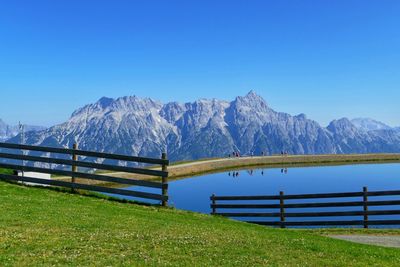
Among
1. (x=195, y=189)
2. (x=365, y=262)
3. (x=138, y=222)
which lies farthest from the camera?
(x=195, y=189)

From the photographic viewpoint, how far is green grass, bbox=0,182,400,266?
11.2m

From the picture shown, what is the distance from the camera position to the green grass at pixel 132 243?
1116cm

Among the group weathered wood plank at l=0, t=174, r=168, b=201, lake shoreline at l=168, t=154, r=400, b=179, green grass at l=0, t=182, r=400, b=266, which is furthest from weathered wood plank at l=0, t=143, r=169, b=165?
lake shoreline at l=168, t=154, r=400, b=179

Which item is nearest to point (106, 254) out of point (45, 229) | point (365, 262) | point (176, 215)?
point (45, 229)

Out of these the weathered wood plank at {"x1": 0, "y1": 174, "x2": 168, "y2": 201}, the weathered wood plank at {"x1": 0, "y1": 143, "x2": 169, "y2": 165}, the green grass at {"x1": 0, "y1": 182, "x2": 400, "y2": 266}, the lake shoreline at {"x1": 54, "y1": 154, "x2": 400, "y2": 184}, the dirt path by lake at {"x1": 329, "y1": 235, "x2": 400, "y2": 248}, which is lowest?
the dirt path by lake at {"x1": 329, "y1": 235, "x2": 400, "y2": 248}

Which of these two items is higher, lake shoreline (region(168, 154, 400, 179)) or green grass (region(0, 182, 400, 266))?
green grass (region(0, 182, 400, 266))

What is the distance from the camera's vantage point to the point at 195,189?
4575cm

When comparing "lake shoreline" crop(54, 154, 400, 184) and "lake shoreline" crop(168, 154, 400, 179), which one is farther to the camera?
"lake shoreline" crop(168, 154, 400, 179)

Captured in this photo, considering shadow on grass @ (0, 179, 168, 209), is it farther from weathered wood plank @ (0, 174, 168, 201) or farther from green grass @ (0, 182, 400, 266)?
green grass @ (0, 182, 400, 266)

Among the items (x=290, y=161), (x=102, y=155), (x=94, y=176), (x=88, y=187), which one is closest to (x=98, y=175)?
(x=94, y=176)

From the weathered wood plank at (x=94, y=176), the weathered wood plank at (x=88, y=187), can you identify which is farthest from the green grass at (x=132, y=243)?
the weathered wood plank at (x=94, y=176)

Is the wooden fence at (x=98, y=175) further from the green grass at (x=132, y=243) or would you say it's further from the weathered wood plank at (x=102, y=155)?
the green grass at (x=132, y=243)

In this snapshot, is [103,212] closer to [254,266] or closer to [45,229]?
[45,229]

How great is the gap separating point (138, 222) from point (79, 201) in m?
5.56
